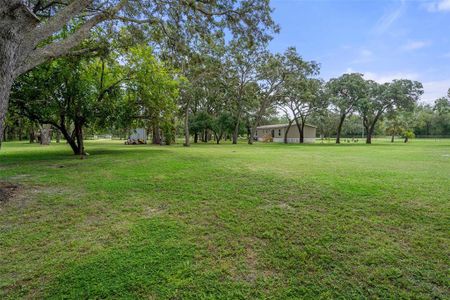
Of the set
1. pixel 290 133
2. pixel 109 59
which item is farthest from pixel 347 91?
pixel 109 59

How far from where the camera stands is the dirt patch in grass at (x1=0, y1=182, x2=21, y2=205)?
388 cm

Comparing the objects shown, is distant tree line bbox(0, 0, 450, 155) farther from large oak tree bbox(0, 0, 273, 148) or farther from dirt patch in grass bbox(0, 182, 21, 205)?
dirt patch in grass bbox(0, 182, 21, 205)

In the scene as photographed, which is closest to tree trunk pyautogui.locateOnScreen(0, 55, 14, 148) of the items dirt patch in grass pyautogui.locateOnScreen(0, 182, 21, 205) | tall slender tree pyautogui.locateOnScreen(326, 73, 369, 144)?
dirt patch in grass pyautogui.locateOnScreen(0, 182, 21, 205)

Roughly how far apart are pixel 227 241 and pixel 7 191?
4345 mm

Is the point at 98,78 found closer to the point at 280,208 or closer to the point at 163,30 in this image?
the point at 163,30

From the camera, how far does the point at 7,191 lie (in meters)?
4.23

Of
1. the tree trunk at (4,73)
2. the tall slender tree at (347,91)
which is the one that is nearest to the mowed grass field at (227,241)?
the tree trunk at (4,73)

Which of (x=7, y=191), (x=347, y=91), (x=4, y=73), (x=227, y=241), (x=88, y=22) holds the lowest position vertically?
(x=227, y=241)

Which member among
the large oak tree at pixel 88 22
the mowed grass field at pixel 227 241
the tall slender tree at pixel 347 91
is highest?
the tall slender tree at pixel 347 91

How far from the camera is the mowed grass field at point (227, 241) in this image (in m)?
1.92

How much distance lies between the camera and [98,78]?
10.2m

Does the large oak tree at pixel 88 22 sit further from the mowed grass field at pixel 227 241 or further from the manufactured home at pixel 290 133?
the manufactured home at pixel 290 133

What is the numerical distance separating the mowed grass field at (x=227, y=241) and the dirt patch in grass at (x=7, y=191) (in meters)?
0.07

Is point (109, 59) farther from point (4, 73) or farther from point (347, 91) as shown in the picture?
point (347, 91)
